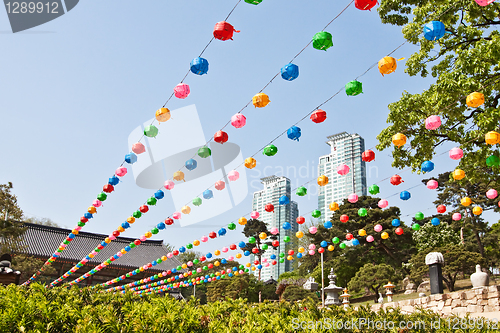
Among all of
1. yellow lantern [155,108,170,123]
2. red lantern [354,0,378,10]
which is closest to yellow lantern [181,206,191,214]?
yellow lantern [155,108,170,123]

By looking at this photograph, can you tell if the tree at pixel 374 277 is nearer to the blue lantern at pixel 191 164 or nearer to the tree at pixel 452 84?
the tree at pixel 452 84

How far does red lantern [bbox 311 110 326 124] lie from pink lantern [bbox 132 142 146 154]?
3.98 metres

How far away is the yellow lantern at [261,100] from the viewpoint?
5.59m

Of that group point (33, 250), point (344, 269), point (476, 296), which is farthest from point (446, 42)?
point (33, 250)

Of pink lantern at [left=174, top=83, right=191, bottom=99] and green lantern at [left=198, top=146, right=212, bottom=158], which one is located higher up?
pink lantern at [left=174, top=83, right=191, bottom=99]

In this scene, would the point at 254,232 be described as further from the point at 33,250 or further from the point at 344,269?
the point at 33,250

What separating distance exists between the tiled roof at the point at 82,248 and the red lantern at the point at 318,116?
22537 mm

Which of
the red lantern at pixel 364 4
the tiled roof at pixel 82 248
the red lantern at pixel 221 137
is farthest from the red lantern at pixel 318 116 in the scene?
the tiled roof at pixel 82 248

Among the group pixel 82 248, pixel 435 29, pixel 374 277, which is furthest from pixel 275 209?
pixel 435 29

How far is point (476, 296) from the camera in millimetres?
9773

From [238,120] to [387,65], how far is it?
267 centimetres

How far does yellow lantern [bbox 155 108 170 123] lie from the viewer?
20.1 feet

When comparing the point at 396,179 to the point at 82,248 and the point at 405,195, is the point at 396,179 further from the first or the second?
the point at 82,248

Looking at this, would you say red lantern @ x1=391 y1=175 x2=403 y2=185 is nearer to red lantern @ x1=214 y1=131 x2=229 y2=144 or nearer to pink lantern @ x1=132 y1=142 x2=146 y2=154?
red lantern @ x1=214 y1=131 x2=229 y2=144
